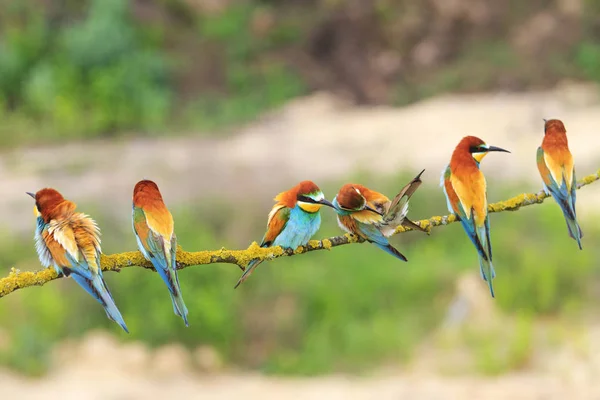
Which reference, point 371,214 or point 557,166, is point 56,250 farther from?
point 557,166

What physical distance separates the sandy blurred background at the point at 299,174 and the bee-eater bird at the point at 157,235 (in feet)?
12.9

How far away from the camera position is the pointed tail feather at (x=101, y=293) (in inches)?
39.2

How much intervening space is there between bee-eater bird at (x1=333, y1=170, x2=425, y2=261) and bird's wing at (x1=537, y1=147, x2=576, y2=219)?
0.79 ft

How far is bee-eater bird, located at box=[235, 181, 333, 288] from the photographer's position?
1248 mm

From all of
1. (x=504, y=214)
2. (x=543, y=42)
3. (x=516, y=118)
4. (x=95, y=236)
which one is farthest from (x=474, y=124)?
(x=95, y=236)

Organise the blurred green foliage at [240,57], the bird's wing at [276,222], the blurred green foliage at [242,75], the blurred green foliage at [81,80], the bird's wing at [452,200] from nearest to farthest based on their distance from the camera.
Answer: the bird's wing at [452,200]
the bird's wing at [276,222]
the blurred green foliage at [81,80]
the blurred green foliage at [240,57]
the blurred green foliage at [242,75]

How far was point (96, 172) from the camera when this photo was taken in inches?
324

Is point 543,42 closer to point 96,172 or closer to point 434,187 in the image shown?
point 434,187

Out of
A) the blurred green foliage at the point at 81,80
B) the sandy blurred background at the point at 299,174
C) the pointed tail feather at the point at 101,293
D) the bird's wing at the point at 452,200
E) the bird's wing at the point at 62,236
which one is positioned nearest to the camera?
the pointed tail feather at the point at 101,293

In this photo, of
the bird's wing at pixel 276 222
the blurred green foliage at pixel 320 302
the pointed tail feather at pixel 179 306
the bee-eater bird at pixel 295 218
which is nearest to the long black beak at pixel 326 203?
the bee-eater bird at pixel 295 218

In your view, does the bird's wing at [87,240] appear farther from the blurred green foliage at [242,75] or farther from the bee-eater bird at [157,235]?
the blurred green foliage at [242,75]

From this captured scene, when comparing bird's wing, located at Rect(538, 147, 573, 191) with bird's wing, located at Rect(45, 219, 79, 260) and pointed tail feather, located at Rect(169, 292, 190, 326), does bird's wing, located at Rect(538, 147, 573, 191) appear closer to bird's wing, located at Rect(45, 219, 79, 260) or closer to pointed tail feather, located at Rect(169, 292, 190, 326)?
pointed tail feather, located at Rect(169, 292, 190, 326)

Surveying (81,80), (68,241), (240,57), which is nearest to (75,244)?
(68,241)

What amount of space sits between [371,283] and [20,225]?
289 centimetres
